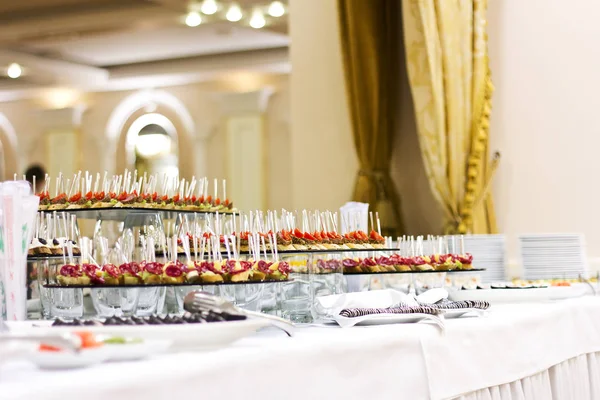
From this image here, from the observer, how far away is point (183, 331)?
3.78 ft

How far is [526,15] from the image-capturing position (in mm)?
3920

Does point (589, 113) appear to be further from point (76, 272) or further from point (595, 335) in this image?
point (76, 272)

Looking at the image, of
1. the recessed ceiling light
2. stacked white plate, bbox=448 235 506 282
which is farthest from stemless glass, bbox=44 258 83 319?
the recessed ceiling light

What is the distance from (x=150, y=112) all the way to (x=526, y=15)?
23.3 feet

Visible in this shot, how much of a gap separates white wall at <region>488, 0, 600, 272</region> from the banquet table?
4.97 feet

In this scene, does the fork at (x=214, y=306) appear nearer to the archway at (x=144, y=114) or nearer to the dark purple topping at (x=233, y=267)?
the dark purple topping at (x=233, y=267)

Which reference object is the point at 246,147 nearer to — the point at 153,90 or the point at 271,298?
the point at 153,90

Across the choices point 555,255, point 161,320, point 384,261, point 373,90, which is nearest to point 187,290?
point 161,320

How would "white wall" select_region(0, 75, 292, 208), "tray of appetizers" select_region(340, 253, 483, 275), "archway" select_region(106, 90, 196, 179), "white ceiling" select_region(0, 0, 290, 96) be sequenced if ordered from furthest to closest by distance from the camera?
"archway" select_region(106, 90, 196, 179) < "white wall" select_region(0, 75, 292, 208) < "white ceiling" select_region(0, 0, 290, 96) < "tray of appetizers" select_region(340, 253, 483, 275)

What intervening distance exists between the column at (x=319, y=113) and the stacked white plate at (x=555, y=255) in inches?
58.3

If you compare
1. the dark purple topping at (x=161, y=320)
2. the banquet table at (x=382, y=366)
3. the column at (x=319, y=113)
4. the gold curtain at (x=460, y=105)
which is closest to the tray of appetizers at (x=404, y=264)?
the banquet table at (x=382, y=366)

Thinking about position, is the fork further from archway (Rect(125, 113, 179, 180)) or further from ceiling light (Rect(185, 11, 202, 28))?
archway (Rect(125, 113, 179, 180))

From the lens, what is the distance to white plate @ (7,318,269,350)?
1138 mm

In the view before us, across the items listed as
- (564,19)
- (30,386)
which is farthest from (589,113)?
(30,386)
